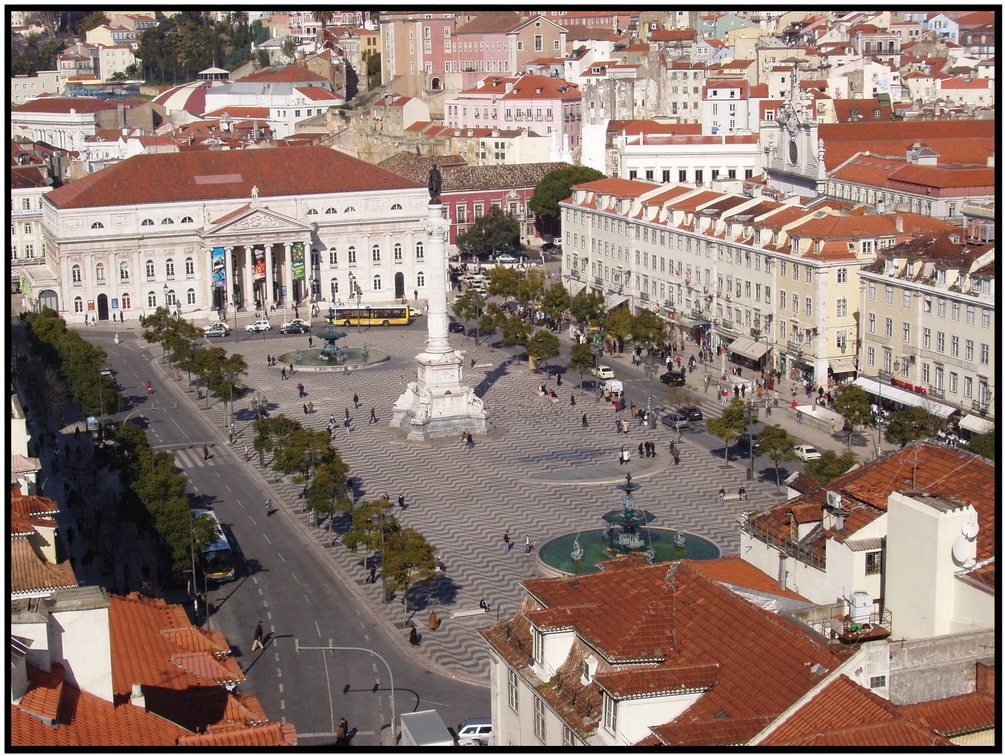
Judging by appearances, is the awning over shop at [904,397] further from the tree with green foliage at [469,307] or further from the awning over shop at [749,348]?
the tree with green foliage at [469,307]

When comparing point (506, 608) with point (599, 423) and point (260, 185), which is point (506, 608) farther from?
point (260, 185)

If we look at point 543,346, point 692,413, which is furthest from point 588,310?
point 692,413

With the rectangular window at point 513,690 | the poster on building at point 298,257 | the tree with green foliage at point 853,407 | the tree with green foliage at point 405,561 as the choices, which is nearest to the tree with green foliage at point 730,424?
the tree with green foliage at point 853,407

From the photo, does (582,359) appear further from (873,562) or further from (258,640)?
(873,562)

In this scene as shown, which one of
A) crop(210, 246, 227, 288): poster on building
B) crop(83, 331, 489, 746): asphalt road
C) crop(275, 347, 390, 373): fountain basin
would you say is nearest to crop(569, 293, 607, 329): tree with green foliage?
crop(275, 347, 390, 373): fountain basin

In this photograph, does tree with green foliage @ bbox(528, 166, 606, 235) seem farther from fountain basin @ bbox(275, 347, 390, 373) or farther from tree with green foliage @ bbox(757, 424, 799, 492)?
tree with green foliage @ bbox(757, 424, 799, 492)

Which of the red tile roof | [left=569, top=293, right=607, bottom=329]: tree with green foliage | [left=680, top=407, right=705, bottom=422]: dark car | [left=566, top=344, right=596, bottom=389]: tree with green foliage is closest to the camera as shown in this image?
[left=680, top=407, right=705, bottom=422]: dark car
